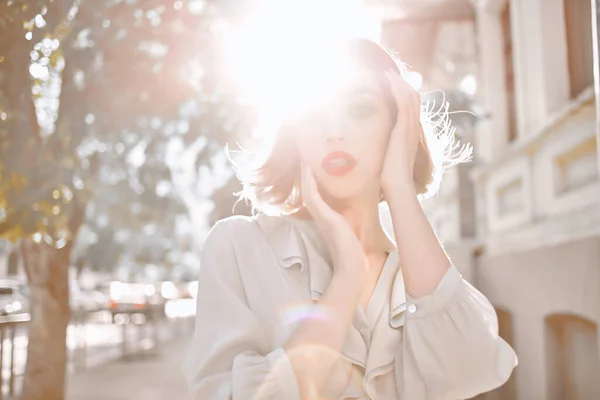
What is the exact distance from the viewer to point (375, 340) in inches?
64.6

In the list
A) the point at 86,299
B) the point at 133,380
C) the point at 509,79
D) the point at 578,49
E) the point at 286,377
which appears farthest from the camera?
the point at 86,299

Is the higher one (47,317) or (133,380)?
(47,317)

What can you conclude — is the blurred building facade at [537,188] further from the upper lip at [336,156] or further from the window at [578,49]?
the upper lip at [336,156]

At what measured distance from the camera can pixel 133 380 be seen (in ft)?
32.6

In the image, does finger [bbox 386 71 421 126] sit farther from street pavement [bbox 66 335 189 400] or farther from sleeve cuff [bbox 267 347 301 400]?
street pavement [bbox 66 335 189 400]

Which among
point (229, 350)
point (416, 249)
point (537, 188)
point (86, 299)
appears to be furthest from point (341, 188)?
point (86, 299)

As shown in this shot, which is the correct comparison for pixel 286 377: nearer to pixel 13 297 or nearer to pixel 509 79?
pixel 509 79

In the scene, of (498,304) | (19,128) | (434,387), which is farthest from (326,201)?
(498,304)

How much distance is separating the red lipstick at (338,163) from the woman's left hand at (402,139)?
95 mm

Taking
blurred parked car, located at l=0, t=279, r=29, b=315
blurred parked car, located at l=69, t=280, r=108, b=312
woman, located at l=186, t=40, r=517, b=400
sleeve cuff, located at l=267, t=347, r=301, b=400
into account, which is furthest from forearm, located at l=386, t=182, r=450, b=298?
blurred parked car, located at l=69, t=280, r=108, b=312

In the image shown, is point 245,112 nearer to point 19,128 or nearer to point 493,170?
point 19,128

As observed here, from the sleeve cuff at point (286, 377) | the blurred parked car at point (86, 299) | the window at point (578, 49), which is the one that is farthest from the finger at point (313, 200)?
the blurred parked car at point (86, 299)

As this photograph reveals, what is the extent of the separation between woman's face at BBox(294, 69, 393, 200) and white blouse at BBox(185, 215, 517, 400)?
21 centimetres

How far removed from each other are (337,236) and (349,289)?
140 mm
